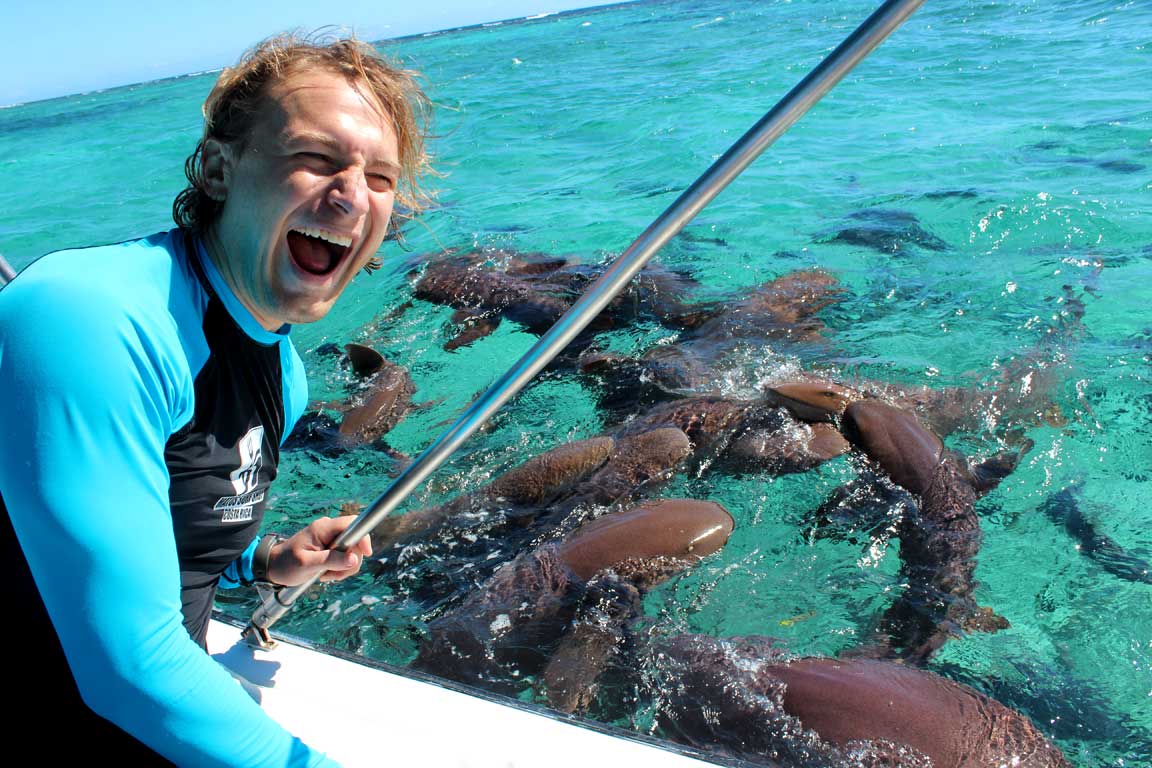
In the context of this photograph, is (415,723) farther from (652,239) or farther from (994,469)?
(994,469)

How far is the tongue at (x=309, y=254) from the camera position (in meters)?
1.71

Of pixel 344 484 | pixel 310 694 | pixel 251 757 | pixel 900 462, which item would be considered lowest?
pixel 344 484

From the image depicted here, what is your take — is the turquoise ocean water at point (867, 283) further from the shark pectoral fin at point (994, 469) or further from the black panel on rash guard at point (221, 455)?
the black panel on rash guard at point (221, 455)

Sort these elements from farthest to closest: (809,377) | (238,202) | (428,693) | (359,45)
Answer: (809,377)
(428,693)
(359,45)
(238,202)

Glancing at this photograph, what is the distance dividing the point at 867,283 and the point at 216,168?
6.07 meters

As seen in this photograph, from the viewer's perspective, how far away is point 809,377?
16.0ft

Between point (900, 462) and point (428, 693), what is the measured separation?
2581 mm

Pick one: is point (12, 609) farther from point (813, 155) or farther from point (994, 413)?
point (813, 155)

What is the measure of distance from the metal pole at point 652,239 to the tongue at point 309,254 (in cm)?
43

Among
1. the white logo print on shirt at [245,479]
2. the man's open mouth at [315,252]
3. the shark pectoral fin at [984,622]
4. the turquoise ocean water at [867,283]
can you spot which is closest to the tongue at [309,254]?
the man's open mouth at [315,252]

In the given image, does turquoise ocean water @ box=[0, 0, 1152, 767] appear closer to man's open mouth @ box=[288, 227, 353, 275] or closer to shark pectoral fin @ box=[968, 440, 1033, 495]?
shark pectoral fin @ box=[968, 440, 1033, 495]

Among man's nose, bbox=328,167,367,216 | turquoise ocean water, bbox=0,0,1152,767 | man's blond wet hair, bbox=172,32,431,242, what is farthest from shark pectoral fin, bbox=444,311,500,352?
man's nose, bbox=328,167,367,216

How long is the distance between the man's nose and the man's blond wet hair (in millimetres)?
177

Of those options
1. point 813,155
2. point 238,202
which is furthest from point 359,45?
point 813,155
